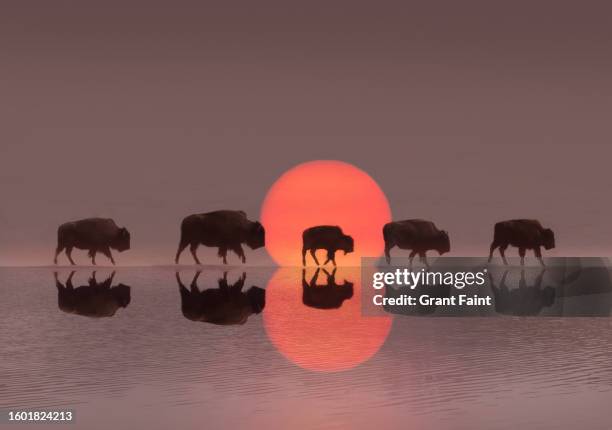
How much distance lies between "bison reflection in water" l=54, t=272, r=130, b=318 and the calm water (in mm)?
112

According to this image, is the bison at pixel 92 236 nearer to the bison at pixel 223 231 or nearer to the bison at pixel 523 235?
the bison at pixel 223 231

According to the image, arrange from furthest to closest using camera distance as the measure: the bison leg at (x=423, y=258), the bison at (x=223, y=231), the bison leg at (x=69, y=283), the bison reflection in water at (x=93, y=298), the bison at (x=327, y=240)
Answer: the bison at (x=223, y=231)
the bison at (x=327, y=240)
the bison leg at (x=423, y=258)
the bison leg at (x=69, y=283)
the bison reflection in water at (x=93, y=298)

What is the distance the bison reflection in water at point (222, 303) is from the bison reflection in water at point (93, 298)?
145cm

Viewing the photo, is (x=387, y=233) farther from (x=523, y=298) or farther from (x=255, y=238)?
(x=523, y=298)

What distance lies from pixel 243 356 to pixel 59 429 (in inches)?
214

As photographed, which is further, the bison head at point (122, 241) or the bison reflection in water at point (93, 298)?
the bison head at point (122, 241)

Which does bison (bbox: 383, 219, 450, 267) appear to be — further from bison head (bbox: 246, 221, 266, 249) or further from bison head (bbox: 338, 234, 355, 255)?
bison head (bbox: 246, 221, 266, 249)

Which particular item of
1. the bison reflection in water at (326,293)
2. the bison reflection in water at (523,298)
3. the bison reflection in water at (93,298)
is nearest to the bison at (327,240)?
the bison reflection in water at (326,293)

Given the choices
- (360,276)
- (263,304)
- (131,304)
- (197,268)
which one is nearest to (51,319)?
(131,304)

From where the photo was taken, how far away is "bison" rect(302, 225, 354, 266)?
150 feet

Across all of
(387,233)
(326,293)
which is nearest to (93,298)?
(326,293)

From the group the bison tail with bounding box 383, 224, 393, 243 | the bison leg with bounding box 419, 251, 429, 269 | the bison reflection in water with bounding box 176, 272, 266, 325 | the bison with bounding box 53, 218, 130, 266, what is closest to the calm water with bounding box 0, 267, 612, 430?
the bison reflection in water with bounding box 176, 272, 266, 325

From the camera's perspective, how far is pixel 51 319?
2147 centimetres

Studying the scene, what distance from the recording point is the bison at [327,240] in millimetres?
45781
